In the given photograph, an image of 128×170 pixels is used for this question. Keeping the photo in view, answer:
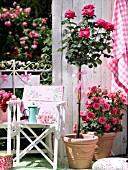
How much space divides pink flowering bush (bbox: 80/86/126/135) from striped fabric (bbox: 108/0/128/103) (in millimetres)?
135

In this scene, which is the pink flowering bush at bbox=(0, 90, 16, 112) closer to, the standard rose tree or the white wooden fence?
the white wooden fence

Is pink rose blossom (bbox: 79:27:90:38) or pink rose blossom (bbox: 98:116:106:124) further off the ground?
pink rose blossom (bbox: 79:27:90:38)

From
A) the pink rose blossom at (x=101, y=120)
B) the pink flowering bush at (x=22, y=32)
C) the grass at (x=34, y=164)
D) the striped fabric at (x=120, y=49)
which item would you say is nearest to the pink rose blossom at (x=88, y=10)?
the striped fabric at (x=120, y=49)

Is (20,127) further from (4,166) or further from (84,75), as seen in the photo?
(84,75)

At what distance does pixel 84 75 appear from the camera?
6965 millimetres

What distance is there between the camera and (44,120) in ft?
20.9

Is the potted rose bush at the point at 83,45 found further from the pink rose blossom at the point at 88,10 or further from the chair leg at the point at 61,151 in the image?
the chair leg at the point at 61,151

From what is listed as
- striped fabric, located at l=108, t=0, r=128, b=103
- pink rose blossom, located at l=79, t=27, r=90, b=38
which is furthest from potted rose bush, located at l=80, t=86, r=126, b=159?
pink rose blossom, located at l=79, t=27, r=90, b=38

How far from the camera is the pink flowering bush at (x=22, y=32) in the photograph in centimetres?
905

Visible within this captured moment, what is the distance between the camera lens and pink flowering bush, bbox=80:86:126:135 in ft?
21.7

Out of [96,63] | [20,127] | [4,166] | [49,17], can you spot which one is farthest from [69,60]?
[49,17]

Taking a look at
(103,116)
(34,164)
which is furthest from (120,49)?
(34,164)

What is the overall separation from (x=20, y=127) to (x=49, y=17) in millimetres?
3268

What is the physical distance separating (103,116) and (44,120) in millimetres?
732
